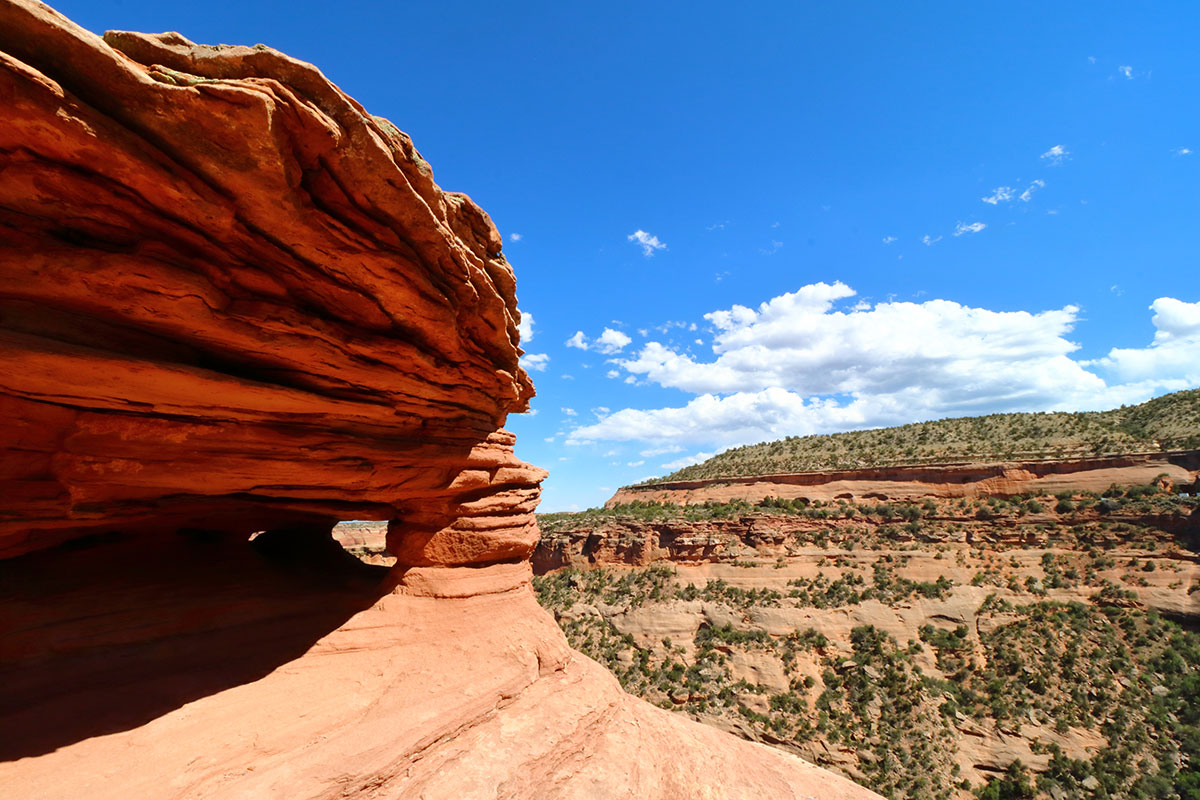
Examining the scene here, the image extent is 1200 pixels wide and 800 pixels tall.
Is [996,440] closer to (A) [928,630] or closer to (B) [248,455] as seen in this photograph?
(A) [928,630]

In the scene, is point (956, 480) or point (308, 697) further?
point (956, 480)

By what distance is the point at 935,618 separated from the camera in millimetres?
38312

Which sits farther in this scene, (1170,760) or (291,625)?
(1170,760)

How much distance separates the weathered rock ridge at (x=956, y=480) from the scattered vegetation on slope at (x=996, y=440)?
2168 millimetres

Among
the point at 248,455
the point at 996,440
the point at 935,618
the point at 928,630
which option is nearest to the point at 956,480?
the point at 996,440

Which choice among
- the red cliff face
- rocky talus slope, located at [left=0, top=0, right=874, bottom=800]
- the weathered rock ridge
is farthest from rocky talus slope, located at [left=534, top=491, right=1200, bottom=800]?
the red cliff face

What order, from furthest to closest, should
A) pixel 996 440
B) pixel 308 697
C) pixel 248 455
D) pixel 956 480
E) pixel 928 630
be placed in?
1. pixel 996 440
2. pixel 956 480
3. pixel 928 630
4. pixel 248 455
5. pixel 308 697

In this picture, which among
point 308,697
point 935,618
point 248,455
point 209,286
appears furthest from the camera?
point 935,618

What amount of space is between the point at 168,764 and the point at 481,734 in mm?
4184

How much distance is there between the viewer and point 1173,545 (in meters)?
39.3

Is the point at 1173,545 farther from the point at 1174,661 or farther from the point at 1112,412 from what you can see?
the point at 1112,412

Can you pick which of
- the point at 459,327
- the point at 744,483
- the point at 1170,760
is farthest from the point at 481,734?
the point at 744,483

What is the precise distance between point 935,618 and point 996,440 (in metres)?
33.6

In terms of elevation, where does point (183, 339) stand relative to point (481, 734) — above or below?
above
